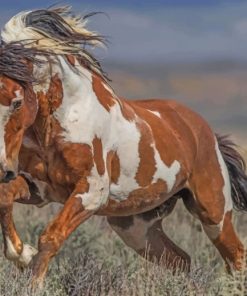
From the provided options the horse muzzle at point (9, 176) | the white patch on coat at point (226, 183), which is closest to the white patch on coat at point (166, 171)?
the white patch on coat at point (226, 183)

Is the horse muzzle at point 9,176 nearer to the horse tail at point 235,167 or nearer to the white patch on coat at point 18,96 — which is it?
the white patch on coat at point 18,96

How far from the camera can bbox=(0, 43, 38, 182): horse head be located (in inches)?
332

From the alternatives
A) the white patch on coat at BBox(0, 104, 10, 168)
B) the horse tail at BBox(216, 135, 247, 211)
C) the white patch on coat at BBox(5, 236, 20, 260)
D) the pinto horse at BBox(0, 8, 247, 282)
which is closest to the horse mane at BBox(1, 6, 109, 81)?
the pinto horse at BBox(0, 8, 247, 282)

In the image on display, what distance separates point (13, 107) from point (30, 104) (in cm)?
19

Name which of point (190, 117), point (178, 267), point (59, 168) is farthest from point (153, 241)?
point (59, 168)

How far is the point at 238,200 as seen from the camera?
37.0 feet

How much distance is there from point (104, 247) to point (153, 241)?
4.95m

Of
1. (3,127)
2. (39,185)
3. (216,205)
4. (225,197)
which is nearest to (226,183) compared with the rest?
(225,197)

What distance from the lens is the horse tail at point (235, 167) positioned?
36.7ft

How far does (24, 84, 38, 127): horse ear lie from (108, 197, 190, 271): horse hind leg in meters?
2.20

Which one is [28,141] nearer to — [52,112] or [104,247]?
[52,112]

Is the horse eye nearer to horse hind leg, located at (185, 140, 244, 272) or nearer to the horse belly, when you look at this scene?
the horse belly

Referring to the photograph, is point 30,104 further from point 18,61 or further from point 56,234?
point 56,234

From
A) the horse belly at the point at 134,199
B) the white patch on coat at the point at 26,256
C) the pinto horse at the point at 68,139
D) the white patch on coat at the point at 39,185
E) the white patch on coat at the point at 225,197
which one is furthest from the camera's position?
the white patch on coat at the point at 225,197
